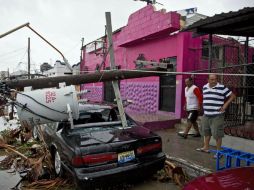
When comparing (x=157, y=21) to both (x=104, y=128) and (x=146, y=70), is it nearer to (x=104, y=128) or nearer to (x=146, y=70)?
(x=146, y=70)

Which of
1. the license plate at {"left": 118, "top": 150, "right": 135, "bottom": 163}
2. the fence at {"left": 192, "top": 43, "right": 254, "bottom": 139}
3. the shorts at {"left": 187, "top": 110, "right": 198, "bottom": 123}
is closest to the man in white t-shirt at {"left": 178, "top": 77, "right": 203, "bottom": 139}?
the shorts at {"left": 187, "top": 110, "right": 198, "bottom": 123}

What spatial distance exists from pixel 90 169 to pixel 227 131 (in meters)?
3.71

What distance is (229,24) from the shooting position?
5.69 meters

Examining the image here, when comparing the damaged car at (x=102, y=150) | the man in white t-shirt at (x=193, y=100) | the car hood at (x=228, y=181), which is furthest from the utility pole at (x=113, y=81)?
the man in white t-shirt at (x=193, y=100)

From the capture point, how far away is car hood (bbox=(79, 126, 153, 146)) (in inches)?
156

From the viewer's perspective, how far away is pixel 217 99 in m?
5.07

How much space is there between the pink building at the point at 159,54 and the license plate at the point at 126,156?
407cm

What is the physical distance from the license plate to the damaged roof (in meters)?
3.32


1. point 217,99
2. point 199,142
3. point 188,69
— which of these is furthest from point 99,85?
point 217,99

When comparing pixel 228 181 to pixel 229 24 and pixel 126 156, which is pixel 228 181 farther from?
pixel 229 24

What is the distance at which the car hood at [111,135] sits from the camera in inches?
156

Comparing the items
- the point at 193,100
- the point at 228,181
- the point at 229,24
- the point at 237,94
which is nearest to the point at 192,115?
the point at 193,100

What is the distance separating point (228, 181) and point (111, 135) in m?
2.12

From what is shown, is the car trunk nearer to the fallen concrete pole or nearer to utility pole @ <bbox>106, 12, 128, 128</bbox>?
utility pole @ <bbox>106, 12, 128, 128</bbox>
